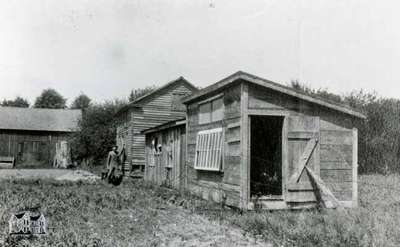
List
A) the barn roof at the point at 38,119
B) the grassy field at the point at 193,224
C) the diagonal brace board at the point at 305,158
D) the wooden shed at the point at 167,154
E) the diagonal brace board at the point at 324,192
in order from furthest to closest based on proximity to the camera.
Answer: the barn roof at the point at 38,119, the wooden shed at the point at 167,154, the diagonal brace board at the point at 305,158, the diagonal brace board at the point at 324,192, the grassy field at the point at 193,224

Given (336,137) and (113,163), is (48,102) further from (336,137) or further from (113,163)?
(336,137)

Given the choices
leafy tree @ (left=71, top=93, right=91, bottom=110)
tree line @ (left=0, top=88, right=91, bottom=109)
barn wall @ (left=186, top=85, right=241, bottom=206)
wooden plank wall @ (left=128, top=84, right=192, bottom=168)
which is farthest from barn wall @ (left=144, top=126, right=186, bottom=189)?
leafy tree @ (left=71, top=93, right=91, bottom=110)

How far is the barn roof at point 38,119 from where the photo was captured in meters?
47.8

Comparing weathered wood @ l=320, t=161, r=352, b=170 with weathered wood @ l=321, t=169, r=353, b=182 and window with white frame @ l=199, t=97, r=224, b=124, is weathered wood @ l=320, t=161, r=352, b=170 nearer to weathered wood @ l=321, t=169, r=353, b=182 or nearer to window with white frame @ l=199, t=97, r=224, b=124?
weathered wood @ l=321, t=169, r=353, b=182

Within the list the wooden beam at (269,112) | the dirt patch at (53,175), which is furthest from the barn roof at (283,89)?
the dirt patch at (53,175)

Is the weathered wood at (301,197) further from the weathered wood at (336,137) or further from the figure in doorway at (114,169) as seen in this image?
the figure in doorway at (114,169)

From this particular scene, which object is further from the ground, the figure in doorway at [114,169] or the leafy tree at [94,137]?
the leafy tree at [94,137]

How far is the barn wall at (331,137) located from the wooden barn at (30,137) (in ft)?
119

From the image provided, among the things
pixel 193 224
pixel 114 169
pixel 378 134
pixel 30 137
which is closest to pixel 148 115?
pixel 114 169

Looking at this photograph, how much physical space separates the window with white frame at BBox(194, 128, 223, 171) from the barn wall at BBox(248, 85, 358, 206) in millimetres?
2114

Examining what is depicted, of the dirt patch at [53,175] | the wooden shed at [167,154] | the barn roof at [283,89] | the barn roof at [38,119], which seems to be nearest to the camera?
the barn roof at [283,89]

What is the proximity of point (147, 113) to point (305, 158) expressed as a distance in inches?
830

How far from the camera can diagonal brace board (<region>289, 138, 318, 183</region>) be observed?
12.0 metres

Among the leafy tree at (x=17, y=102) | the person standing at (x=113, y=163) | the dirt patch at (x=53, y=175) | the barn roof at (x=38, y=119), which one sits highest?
the leafy tree at (x=17, y=102)
